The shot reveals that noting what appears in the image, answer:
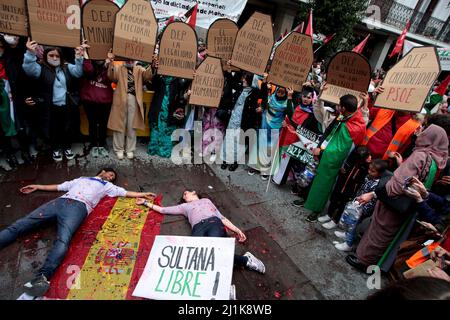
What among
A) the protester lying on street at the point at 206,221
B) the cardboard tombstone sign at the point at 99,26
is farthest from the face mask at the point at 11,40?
the protester lying on street at the point at 206,221

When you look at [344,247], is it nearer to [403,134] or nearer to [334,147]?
[334,147]

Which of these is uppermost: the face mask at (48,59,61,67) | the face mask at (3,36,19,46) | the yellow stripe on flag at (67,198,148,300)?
the face mask at (3,36,19,46)

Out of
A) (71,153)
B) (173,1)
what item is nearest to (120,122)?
(71,153)

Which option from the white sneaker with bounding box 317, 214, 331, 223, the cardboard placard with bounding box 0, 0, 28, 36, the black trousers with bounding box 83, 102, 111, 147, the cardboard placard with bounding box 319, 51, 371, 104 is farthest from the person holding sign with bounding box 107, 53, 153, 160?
the white sneaker with bounding box 317, 214, 331, 223

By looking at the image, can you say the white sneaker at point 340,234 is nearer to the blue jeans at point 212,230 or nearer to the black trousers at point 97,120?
the blue jeans at point 212,230

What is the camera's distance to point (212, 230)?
306 cm

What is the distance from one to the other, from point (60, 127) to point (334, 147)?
173 inches

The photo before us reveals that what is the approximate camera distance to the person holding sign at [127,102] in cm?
441

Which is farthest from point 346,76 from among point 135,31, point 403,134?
point 135,31

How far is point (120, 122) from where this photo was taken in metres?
4.71

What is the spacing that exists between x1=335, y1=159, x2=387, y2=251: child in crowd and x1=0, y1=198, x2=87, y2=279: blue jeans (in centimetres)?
350

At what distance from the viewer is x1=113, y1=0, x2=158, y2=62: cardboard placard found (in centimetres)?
371

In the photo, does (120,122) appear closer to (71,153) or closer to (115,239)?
(71,153)

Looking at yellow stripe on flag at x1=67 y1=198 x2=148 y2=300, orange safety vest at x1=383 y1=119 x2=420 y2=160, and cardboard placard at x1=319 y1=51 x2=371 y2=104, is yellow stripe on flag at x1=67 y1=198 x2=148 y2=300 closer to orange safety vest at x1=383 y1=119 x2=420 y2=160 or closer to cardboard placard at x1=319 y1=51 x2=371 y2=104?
cardboard placard at x1=319 y1=51 x2=371 y2=104
